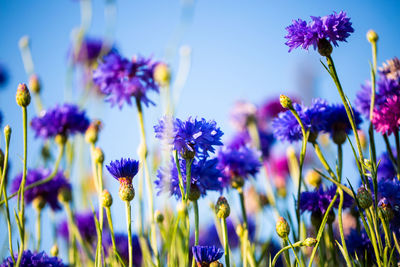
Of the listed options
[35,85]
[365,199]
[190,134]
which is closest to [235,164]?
[190,134]

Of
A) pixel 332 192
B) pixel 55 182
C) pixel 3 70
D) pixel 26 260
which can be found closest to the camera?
pixel 26 260

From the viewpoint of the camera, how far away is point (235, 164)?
138 cm

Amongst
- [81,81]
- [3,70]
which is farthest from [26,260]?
[3,70]

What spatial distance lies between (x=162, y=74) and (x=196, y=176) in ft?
1.54

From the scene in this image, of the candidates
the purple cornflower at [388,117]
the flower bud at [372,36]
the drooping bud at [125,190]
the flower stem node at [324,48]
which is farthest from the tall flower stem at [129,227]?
the flower bud at [372,36]

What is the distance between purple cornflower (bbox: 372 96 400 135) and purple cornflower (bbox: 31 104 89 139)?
107 centimetres

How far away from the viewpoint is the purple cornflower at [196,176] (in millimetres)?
1078

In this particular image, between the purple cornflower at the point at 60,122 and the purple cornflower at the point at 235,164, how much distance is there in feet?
2.01

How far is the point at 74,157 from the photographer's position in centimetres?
181

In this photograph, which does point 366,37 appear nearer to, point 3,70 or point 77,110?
point 77,110

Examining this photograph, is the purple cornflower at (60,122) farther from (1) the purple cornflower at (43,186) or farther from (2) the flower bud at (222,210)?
(2) the flower bud at (222,210)

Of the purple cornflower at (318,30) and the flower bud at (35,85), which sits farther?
the flower bud at (35,85)

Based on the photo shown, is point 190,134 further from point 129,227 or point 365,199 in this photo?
point 365,199

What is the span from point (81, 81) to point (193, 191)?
1.35 metres
